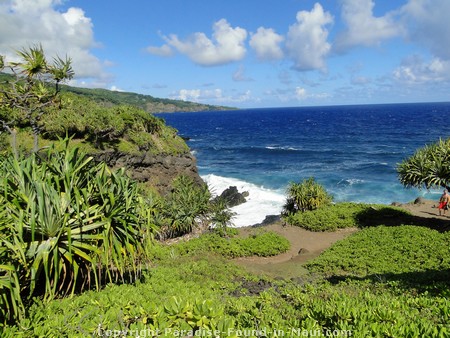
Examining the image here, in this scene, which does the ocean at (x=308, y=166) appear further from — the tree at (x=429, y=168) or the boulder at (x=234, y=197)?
the tree at (x=429, y=168)

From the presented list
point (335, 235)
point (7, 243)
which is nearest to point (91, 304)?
point (7, 243)

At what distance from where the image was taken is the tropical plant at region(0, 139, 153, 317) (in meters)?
6.68

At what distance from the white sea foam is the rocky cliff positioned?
3.69 m

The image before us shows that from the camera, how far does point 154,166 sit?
33.8 metres

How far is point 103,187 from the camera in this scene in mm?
8398

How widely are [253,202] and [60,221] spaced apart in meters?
33.4

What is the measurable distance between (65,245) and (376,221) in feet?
67.4

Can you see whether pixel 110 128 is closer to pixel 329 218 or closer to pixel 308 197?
pixel 308 197

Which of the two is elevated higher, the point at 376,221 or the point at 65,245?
the point at 65,245

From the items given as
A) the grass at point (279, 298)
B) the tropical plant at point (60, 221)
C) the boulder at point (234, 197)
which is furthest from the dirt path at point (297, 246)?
the boulder at point (234, 197)

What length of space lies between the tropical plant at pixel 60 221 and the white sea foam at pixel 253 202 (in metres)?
19.9

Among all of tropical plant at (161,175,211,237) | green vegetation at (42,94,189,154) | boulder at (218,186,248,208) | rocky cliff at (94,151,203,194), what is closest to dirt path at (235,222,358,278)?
tropical plant at (161,175,211,237)

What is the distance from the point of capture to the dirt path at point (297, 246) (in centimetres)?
1602

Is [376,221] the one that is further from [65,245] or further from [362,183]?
[362,183]
